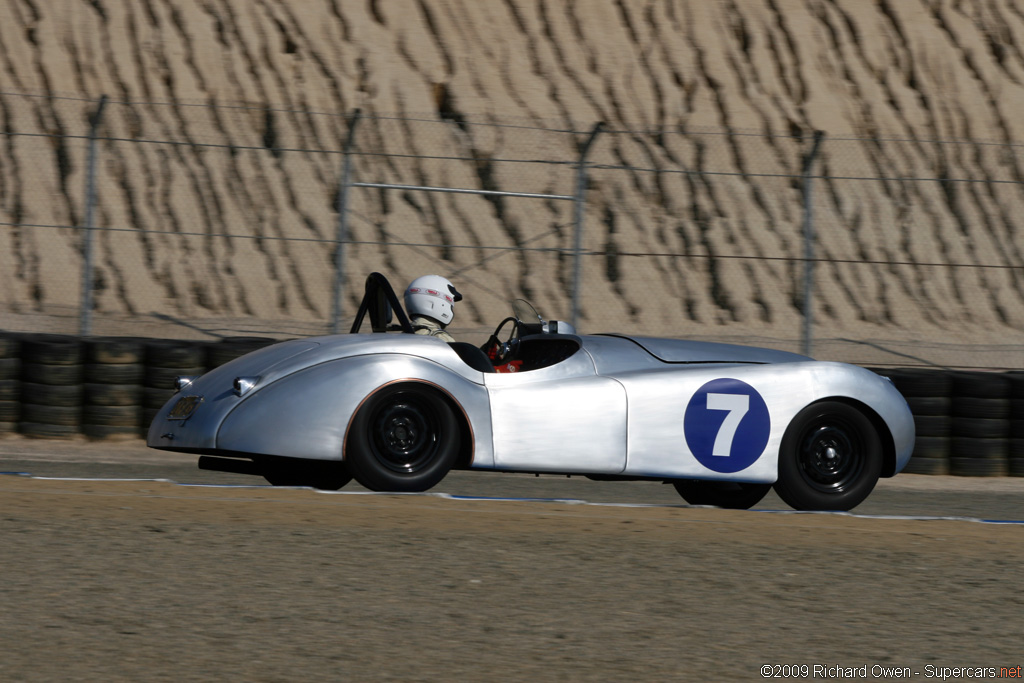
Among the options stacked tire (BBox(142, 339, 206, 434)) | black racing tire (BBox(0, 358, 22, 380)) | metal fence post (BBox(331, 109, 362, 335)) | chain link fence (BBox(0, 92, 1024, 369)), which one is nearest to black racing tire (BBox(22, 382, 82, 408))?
black racing tire (BBox(0, 358, 22, 380))

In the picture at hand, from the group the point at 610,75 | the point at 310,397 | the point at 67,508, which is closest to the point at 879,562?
the point at 310,397

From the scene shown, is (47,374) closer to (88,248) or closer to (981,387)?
(88,248)

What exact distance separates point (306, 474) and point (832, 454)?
99.3 inches

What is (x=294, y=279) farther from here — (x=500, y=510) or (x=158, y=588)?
(x=158, y=588)

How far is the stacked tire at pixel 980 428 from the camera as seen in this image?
8945 mm

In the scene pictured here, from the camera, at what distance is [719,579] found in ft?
13.8

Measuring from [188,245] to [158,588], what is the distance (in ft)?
40.0

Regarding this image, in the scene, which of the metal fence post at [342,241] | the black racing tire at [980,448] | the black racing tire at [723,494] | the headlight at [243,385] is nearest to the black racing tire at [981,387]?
the black racing tire at [980,448]

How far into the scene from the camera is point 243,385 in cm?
550

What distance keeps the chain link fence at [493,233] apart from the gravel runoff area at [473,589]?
29.6ft

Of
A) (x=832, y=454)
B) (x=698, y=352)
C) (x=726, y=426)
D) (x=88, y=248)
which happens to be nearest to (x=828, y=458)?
(x=832, y=454)

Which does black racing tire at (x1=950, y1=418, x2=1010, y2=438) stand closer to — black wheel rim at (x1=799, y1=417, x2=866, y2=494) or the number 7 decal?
black wheel rim at (x1=799, y1=417, x2=866, y2=494)

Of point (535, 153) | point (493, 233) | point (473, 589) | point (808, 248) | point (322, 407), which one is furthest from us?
point (535, 153)

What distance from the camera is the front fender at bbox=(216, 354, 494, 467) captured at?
5422 mm
